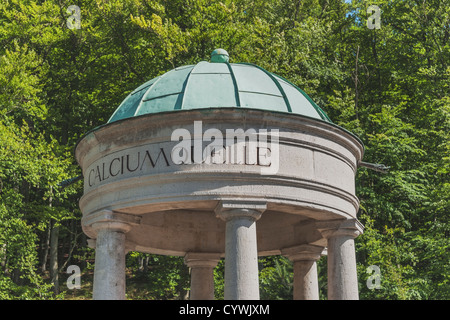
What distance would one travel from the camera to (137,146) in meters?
14.7

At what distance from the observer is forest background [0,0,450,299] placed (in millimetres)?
31078

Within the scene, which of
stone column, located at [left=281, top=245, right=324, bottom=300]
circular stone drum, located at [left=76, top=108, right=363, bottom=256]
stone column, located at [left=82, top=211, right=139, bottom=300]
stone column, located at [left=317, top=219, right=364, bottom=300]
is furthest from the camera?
stone column, located at [left=281, top=245, right=324, bottom=300]

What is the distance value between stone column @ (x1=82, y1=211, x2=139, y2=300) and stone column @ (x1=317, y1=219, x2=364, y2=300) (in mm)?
4532

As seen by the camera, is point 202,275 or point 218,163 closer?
point 218,163

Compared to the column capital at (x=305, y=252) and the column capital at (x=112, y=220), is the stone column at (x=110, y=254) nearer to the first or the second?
the column capital at (x=112, y=220)

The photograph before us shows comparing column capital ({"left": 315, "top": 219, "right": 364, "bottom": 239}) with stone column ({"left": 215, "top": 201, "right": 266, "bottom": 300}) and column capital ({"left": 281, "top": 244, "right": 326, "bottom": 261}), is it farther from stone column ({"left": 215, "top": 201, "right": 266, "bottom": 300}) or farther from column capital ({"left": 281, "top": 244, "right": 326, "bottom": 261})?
column capital ({"left": 281, "top": 244, "right": 326, "bottom": 261})

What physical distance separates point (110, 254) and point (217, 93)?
424 centimetres

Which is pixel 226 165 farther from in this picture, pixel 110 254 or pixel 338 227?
pixel 338 227

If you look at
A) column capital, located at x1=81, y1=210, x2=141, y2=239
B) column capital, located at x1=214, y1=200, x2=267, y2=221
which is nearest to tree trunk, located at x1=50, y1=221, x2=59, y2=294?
column capital, located at x1=81, y1=210, x2=141, y2=239

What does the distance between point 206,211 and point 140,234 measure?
2.23 m

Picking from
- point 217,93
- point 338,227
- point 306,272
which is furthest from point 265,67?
point 338,227

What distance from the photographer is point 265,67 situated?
33875 mm
